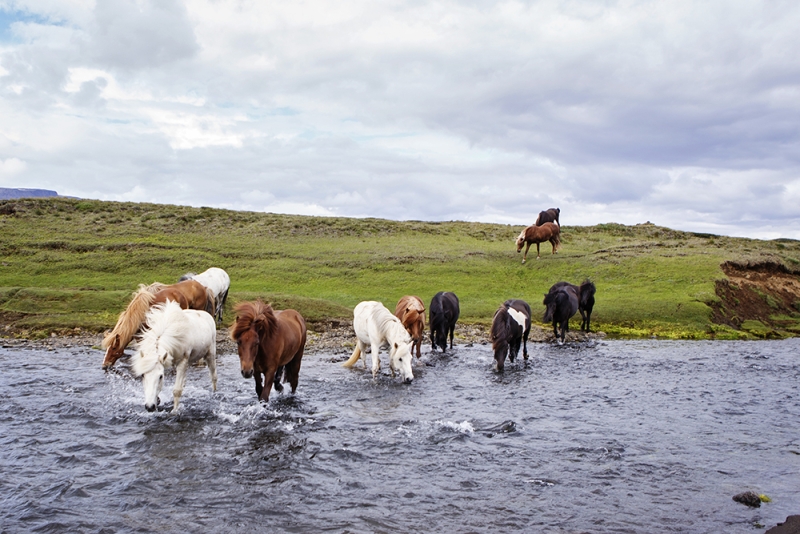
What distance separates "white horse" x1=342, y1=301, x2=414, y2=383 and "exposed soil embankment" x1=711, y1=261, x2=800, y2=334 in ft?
63.9

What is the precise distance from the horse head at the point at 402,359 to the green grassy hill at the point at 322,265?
10.7m

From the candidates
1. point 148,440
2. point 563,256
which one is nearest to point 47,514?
point 148,440

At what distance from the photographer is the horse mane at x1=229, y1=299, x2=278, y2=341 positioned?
10648mm

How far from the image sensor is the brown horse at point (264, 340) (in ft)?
34.6

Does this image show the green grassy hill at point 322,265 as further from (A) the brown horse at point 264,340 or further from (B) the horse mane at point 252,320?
(B) the horse mane at point 252,320

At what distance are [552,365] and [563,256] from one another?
22784 millimetres

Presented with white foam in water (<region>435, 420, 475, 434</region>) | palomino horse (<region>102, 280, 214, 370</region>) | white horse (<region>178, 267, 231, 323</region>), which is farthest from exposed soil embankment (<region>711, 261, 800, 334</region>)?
palomino horse (<region>102, 280, 214, 370</region>)

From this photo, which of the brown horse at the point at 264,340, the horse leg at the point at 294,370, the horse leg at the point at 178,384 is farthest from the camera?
the horse leg at the point at 294,370

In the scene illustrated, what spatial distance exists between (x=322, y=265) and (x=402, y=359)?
23.9 meters

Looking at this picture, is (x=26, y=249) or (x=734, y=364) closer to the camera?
(x=734, y=364)

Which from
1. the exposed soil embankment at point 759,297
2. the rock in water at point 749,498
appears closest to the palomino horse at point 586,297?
the exposed soil embankment at point 759,297

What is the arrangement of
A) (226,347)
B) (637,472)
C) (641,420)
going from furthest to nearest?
1. (226,347)
2. (641,420)
3. (637,472)

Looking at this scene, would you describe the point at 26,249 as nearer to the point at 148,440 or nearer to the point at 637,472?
the point at 148,440

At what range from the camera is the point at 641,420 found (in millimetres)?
11875
